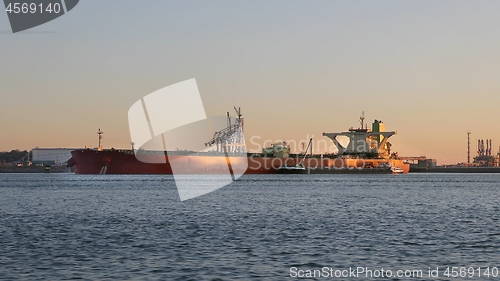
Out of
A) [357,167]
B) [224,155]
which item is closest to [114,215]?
[224,155]

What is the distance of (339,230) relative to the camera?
24.1 meters

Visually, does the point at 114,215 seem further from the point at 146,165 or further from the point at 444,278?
the point at 146,165

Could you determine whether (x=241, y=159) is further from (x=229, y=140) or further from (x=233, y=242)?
(x=233, y=242)

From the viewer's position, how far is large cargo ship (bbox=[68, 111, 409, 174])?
322 ft

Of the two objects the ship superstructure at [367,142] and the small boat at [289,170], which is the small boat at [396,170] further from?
the small boat at [289,170]

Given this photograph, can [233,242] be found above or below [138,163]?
below

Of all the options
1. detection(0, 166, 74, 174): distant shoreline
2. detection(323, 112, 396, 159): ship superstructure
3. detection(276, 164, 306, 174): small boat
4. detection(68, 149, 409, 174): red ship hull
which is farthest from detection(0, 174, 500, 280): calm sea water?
detection(0, 166, 74, 174): distant shoreline

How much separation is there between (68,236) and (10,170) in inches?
7412

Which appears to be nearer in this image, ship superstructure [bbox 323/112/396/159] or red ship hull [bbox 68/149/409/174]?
red ship hull [bbox 68/149/409/174]

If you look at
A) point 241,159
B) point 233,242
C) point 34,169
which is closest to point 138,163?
point 241,159

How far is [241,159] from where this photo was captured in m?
112

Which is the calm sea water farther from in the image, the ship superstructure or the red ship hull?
the ship superstructure

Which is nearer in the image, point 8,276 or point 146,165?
point 8,276

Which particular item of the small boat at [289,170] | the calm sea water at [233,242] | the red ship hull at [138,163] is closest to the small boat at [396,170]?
the small boat at [289,170]
